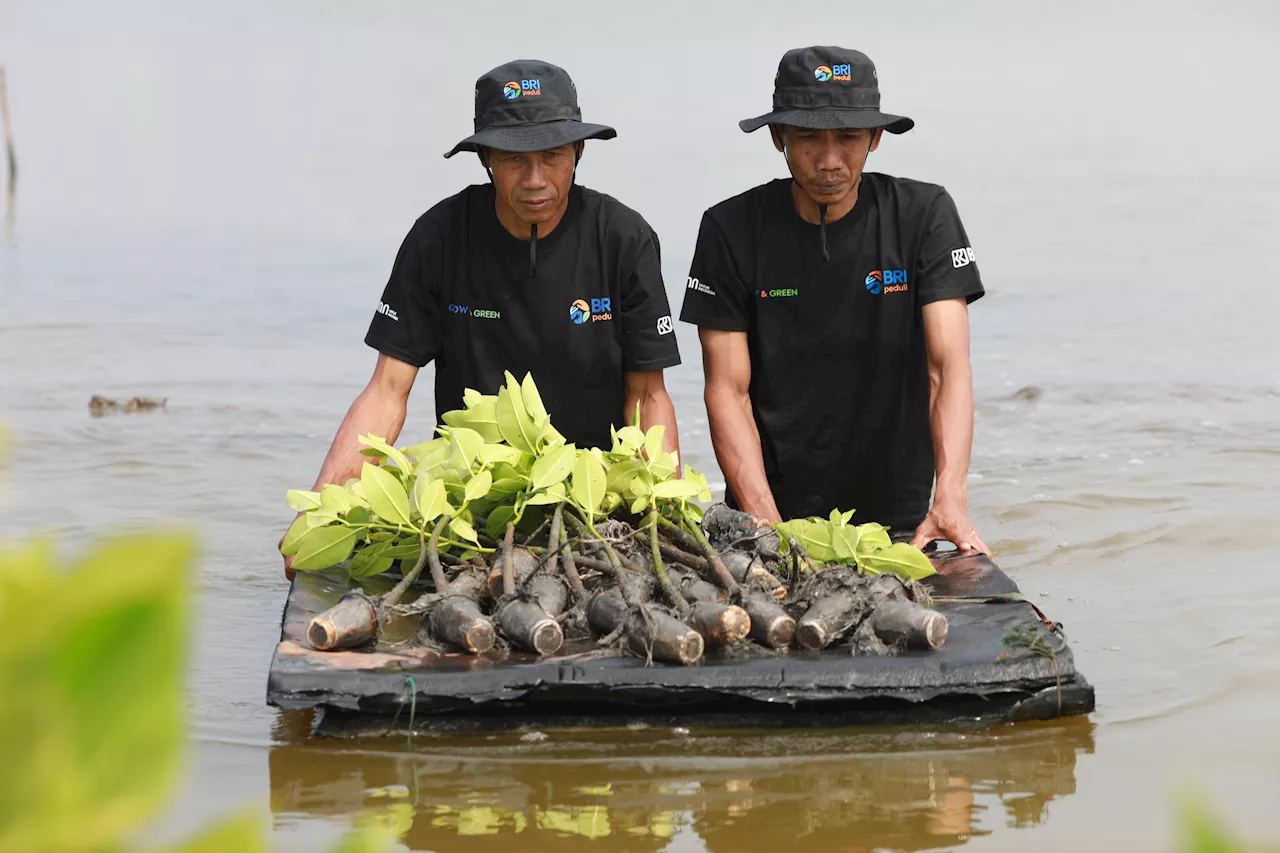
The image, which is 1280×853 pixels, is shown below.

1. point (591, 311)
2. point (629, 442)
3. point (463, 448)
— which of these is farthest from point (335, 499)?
point (591, 311)

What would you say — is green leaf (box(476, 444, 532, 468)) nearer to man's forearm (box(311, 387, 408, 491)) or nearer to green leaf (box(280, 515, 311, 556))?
green leaf (box(280, 515, 311, 556))

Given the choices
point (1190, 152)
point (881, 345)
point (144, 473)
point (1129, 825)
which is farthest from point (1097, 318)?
point (1190, 152)

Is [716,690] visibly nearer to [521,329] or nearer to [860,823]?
[860,823]

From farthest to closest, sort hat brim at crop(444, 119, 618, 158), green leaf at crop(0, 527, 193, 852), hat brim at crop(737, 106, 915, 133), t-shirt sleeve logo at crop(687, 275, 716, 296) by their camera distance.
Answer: t-shirt sleeve logo at crop(687, 275, 716, 296)
hat brim at crop(737, 106, 915, 133)
hat brim at crop(444, 119, 618, 158)
green leaf at crop(0, 527, 193, 852)

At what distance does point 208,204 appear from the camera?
27500mm

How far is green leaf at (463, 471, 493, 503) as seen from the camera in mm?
4141

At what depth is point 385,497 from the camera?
4246 millimetres

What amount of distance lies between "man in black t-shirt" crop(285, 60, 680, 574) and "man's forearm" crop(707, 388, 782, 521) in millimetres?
159

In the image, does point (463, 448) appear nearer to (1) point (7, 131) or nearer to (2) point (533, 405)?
(2) point (533, 405)

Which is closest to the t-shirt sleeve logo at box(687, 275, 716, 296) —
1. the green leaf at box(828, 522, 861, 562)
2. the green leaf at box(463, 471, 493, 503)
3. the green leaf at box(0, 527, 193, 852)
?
the green leaf at box(828, 522, 861, 562)

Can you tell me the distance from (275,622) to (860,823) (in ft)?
9.26

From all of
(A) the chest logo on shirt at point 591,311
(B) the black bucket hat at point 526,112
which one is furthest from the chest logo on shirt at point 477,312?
(B) the black bucket hat at point 526,112

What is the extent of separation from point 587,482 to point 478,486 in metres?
0.29

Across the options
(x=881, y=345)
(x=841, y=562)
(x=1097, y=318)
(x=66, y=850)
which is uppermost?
(x=66, y=850)
